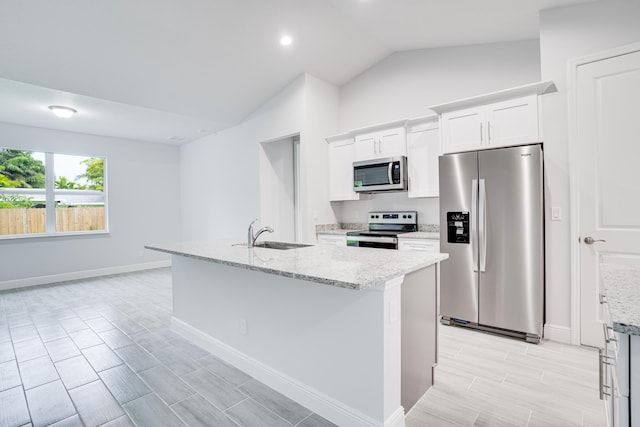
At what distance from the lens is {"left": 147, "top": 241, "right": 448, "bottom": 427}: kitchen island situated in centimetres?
166

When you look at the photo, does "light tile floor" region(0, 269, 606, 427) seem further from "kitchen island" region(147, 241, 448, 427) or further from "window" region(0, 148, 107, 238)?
"window" region(0, 148, 107, 238)

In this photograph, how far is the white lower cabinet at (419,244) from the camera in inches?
139

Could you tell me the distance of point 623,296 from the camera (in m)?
1.13

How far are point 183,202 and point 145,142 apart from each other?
1484mm

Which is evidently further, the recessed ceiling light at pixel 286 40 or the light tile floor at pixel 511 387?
the recessed ceiling light at pixel 286 40

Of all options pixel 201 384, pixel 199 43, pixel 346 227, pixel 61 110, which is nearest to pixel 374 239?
pixel 346 227

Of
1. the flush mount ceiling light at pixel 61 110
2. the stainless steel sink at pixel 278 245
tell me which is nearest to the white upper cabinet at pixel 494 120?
the stainless steel sink at pixel 278 245

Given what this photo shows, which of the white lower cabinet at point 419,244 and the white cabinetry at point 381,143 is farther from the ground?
the white cabinetry at point 381,143

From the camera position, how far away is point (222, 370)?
2.49 metres

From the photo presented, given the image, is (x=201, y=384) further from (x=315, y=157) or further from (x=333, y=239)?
(x=315, y=157)

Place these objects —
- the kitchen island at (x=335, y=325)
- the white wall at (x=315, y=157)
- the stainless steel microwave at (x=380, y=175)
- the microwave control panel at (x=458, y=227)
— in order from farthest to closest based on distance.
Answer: the white wall at (x=315, y=157)
the stainless steel microwave at (x=380, y=175)
the microwave control panel at (x=458, y=227)
the kitchen island at (x=335, y=325)

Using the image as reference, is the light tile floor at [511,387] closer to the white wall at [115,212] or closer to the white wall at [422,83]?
the white wall at [422,83]

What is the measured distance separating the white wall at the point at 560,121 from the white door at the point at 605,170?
0.11 m

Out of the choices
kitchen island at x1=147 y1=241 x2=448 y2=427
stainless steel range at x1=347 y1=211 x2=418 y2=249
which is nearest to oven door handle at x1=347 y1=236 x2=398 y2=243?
stainless steel range at x1=347 y1=211 x2=418 y2=249
